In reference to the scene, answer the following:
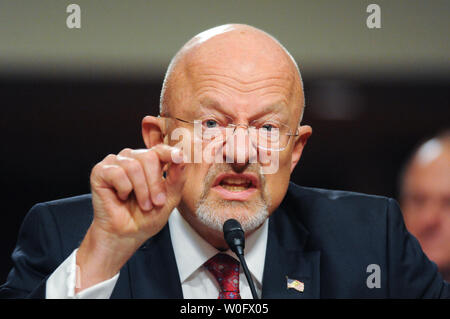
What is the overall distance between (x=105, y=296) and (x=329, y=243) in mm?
699

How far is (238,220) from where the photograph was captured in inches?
55.7

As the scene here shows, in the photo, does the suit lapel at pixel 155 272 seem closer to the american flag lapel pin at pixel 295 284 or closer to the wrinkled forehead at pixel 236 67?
the american flag lapel pin at pixel 295 284

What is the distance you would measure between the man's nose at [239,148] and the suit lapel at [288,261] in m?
0.31

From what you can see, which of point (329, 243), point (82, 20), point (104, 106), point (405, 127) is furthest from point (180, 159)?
point (405, 127)

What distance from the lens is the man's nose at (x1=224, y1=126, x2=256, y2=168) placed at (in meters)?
1.40

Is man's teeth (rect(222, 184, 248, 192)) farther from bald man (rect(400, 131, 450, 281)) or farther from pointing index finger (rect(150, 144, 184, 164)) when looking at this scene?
bald man (rect(400, 131, 450, 281))

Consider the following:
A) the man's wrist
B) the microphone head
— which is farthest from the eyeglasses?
the man's wrist

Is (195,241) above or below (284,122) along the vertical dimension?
below

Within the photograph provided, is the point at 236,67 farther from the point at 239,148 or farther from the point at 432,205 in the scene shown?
the point at 432,205

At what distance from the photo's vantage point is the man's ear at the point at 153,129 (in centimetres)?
156

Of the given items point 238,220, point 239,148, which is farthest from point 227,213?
point 239,148

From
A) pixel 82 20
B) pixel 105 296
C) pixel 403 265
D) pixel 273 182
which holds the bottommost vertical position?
pixel 403 265

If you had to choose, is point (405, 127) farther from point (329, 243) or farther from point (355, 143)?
point (329, 243)
